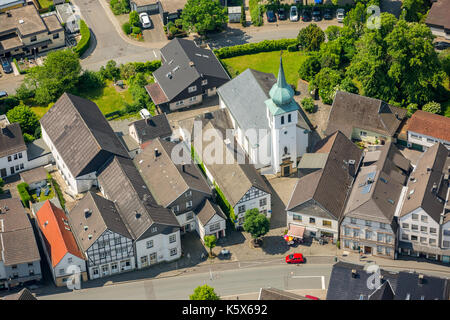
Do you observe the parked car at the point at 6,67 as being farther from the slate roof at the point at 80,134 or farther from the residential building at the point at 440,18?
the residential building at the point at 440,18

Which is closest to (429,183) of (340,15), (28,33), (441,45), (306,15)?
(441,45)

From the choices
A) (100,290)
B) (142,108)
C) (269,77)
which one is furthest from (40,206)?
(269,77)

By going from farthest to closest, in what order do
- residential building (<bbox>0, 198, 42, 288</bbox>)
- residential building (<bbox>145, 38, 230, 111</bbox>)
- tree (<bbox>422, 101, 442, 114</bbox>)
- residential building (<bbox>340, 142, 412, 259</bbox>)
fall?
residential building (<bbox>145, 38, 230, 111</bbox>) → tree (<bbox>422, 101, 442, 114</bbox>) → residential building (<bbox>340, 142, 412, 259</bbox>) → residential building (<bbox>0, 198, 42, 288</bbox>)

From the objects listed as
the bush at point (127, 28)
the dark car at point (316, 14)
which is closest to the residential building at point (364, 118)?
the dark car at point (316, 14)

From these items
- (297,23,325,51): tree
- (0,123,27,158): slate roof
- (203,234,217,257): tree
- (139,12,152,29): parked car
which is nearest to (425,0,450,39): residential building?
(297,23,325,51): tree

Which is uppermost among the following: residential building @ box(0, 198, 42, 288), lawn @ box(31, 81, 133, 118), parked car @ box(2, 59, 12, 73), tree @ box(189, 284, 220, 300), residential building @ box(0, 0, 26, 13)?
residential building @ box(0, 0, 26, 13)

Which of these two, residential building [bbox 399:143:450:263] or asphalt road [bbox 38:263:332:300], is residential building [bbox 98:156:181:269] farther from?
residential building [bbox 399:143:450:263]
